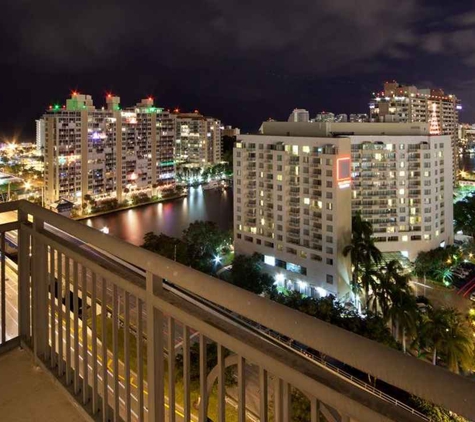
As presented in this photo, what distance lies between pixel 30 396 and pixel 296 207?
13.3m

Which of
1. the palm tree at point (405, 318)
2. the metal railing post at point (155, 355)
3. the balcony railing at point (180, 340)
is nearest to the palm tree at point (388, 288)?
the palm tree at point (405, 318)

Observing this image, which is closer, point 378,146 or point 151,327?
point 151,327

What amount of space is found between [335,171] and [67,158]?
1637cm

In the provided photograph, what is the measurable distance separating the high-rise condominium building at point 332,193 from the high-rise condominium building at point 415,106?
16.0 metres

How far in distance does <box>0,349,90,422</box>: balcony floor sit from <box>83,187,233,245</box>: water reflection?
18.1m

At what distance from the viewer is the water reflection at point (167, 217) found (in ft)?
72.4

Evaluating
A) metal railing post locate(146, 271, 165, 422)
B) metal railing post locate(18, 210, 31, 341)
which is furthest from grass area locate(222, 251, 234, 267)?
metal railing post locate(146, 271, 165, 422)

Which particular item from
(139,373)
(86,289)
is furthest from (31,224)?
(139,373)

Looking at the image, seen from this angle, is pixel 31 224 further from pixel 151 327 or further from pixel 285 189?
pixel 285 189

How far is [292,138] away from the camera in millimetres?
14523

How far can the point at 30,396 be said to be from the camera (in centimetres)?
140

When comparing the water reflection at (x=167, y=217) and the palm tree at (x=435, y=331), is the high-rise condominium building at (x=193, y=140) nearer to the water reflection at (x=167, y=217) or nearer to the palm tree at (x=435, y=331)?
the water reflection at (x=167, y=217)

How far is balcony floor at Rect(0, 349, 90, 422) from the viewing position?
1310 millimetres

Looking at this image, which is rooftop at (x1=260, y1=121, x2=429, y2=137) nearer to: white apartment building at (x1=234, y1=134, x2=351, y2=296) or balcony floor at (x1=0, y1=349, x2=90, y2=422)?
white apartment building at (x1=234, y1=134, x2=351, y2=296)
